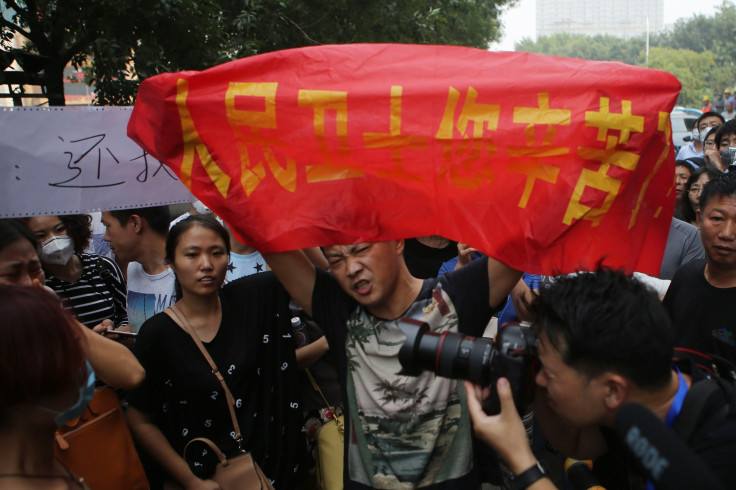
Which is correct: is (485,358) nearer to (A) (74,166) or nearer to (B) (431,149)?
(B) (431,149)

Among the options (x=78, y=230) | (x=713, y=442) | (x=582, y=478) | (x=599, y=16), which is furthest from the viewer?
(x=599, y=16)

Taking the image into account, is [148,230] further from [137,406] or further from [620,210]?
[620,210]

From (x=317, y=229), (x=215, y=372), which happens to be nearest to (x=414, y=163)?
(x=317, y=229)

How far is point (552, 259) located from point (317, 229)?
2.56ft

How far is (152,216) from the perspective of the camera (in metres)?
3.43

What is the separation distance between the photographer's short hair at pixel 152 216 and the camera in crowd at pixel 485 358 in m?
2.07

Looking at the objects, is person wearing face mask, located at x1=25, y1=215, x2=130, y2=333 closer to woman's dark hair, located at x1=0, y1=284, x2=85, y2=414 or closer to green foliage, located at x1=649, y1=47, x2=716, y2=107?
woman's dark hair, located at x1=0, y1=284, x2=85, y2=414

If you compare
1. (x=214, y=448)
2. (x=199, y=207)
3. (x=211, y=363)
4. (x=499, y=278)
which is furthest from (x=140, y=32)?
(x=499, y=278)

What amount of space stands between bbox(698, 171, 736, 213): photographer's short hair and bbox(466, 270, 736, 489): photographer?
1.16m

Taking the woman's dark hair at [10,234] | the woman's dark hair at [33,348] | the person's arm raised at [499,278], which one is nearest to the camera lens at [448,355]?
the person's arm raised at [499,278]

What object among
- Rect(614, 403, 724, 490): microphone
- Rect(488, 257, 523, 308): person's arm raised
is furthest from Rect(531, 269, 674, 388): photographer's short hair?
Rect(488, 257, 523, 308): person's arm raised

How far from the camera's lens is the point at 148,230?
133 inches

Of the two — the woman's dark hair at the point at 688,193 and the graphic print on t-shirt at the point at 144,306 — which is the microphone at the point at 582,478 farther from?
the woman's dark hair at the point at 688,193

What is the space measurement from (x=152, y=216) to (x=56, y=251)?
0.53 m
